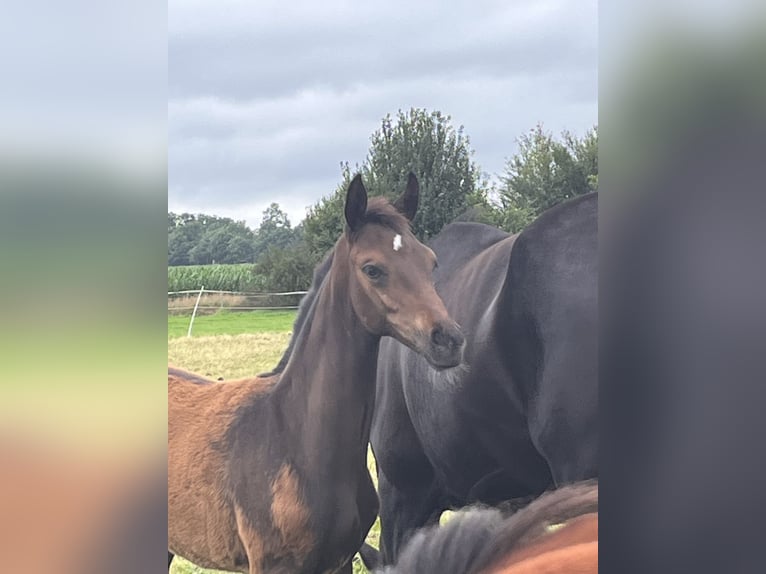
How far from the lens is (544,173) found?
161 cm

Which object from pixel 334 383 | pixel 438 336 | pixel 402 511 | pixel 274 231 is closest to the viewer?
pixel 438 336

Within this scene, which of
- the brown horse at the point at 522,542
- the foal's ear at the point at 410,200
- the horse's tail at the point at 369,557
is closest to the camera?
the brown horse at the point at 522,542

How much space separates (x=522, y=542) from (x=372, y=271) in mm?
588

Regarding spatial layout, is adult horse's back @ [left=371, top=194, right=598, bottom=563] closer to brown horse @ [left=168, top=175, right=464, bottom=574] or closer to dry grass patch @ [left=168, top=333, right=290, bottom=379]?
brown horse @ [left=168, top=175, right=464, bottom=574]

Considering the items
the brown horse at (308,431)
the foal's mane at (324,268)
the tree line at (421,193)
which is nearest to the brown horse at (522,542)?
the brown horse at (308,431)

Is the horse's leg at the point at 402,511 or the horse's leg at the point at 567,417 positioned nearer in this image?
the horse's leg at the point at 567,417

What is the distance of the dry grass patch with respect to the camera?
164 cm

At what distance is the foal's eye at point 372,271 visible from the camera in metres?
1.48

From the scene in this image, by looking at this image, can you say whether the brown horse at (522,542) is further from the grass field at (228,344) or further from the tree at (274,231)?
the tree at (274,231)

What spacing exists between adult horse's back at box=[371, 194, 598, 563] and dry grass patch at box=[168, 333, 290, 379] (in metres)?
0.25

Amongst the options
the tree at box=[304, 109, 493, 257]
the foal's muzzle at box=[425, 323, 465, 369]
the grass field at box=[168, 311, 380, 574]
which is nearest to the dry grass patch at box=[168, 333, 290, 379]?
the grass field at box=[168, 311, 380, 574]

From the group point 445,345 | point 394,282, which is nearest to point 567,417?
point 445,345

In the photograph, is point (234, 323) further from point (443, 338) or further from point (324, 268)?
point (443, 338)

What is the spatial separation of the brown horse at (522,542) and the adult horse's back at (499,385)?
15 cm
